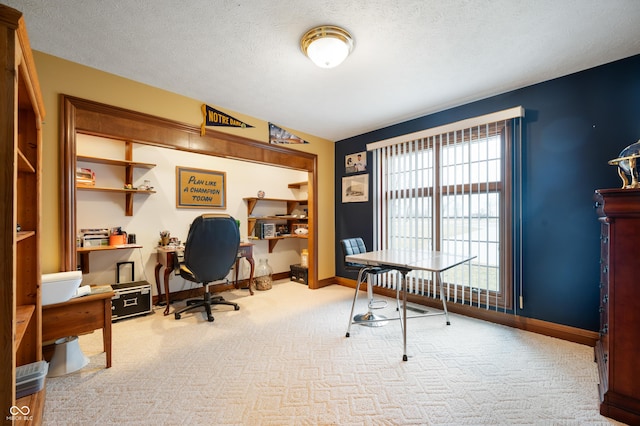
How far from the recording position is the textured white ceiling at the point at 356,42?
1.70 metres

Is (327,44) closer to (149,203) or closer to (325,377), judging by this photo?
(325,377)

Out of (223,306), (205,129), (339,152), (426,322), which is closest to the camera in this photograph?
(426,322)

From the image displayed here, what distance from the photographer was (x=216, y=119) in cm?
320

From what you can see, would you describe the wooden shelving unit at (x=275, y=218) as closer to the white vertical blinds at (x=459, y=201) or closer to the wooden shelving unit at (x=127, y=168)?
the wooden shelving unit at (x=127, y=168)

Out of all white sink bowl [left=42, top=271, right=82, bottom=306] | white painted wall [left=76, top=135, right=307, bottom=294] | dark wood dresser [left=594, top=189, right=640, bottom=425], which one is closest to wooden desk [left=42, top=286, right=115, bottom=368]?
white sink bowl [left=42, top=271, right=82, bottom=306]

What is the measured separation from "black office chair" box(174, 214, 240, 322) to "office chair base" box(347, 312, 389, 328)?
1612mm

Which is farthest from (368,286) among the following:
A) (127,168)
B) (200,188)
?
(127,168)

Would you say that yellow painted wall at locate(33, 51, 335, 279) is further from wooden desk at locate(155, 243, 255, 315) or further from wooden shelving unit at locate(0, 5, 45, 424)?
wooden desk at locate(155, 243, 255, 315)

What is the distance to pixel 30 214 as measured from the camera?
1666 mm

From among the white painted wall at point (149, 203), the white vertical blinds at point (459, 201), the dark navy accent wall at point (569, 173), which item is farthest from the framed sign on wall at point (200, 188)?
the dark navy accent wall at point (569, 173)

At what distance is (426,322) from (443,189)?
1541 mm

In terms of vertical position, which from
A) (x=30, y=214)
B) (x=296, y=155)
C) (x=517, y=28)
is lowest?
(x=30, y=214)

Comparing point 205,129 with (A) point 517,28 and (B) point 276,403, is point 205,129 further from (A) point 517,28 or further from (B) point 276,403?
(A) point 517,28

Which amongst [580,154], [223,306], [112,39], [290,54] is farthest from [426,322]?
[112,39]
